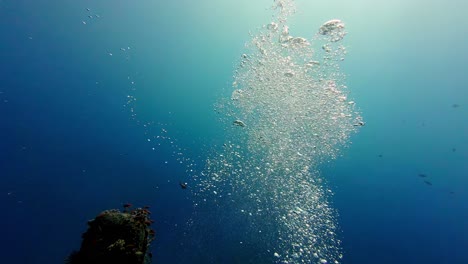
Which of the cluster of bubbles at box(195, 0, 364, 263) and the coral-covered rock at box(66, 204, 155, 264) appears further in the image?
the cluster of bubbles at box(195, 0, 364, 263)

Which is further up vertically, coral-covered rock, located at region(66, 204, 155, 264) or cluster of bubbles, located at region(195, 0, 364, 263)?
cluster of bubbles, located at region(195, 0, 364, 263)

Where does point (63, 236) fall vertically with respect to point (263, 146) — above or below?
below

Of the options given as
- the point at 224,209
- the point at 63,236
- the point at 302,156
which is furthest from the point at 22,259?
the point at 302,156

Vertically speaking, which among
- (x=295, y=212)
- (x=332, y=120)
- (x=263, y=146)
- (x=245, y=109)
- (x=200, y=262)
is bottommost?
(x=200, y=262)

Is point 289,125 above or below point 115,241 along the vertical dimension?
above

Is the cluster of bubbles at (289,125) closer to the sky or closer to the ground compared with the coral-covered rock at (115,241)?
closer to the sky

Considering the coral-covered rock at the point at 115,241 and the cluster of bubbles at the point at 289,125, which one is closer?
the coral-covered rock at the point at 115,241

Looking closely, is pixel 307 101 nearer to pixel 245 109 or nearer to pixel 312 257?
pixel 245 109

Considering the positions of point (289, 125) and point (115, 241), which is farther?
point (289, 125)

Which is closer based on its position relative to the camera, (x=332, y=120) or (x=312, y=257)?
(x=332, y=120)

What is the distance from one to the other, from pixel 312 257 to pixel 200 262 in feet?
37.4

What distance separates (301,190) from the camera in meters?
18.8

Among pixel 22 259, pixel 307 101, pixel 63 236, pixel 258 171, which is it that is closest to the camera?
pixel 307 101

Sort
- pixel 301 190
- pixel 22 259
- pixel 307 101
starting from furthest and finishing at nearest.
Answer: pixel 22 259, pixel 301 190, pixel 307 101
